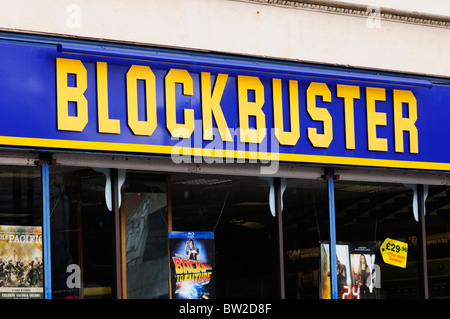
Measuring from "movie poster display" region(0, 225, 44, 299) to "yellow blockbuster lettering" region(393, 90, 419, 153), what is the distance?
5897mm

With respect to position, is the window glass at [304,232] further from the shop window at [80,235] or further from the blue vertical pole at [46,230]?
the blue vertical pole at [46,230]

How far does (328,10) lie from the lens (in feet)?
46.3

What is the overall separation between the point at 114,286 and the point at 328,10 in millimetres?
5472

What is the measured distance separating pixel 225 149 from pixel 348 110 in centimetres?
222

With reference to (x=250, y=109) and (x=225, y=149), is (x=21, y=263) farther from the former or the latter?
(x=250, y=109)

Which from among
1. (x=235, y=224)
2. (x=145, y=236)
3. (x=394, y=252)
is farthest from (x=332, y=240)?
(x=145, y=236)

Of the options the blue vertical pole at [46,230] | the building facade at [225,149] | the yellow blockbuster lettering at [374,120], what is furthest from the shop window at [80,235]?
the yellow blockbuster lettering at [374,120]

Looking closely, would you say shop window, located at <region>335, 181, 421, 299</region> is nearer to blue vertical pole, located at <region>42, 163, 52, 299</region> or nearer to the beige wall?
the beige wall

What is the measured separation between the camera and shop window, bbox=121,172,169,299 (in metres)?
12.2

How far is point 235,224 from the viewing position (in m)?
13.1

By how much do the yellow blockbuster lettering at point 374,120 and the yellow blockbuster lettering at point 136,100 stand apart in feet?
11.8

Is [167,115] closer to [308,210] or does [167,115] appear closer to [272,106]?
[272,106]

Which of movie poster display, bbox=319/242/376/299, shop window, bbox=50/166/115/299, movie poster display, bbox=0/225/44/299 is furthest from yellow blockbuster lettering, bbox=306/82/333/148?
movie poster display, bbox=0/225/44/299

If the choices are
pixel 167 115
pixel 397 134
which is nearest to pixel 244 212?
pixel 167 115
